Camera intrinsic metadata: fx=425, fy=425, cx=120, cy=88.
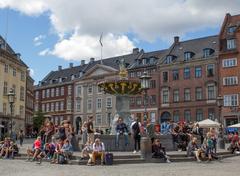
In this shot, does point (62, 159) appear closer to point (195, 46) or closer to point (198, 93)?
point (198, 93)

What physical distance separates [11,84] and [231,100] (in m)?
30.0

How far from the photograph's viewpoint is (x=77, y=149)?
2394 centimetres

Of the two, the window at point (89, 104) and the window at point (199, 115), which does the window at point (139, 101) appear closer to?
the window at point (199, 115)

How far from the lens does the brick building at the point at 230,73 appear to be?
54.5 metres

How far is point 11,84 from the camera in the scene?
59469 millimetres

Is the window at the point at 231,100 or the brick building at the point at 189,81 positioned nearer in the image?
the window at the point at 231,100

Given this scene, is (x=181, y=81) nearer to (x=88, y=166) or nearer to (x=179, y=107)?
(x=179, y=107)

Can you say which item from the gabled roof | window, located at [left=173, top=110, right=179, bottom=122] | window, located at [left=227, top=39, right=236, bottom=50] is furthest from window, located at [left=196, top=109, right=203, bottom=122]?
window, located at [left=227, top=39, right=236, bottom=50]

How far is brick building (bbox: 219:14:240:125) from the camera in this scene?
179 ft

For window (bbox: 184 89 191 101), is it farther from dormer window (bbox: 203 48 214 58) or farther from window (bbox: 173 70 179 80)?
dormer window (bbox: 203 48 214 58)

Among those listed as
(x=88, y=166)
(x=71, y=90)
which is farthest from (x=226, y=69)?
(x=88, y=166)

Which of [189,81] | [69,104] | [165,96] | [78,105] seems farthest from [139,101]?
[69,104]

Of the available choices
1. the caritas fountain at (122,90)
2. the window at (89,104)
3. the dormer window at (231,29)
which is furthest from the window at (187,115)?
the caritas fountain at (122,90)

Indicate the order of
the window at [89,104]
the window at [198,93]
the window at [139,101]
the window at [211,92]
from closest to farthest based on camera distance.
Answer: the window at [211,92], the window at [198,93], the window at [139,101], the window at [89,104]
